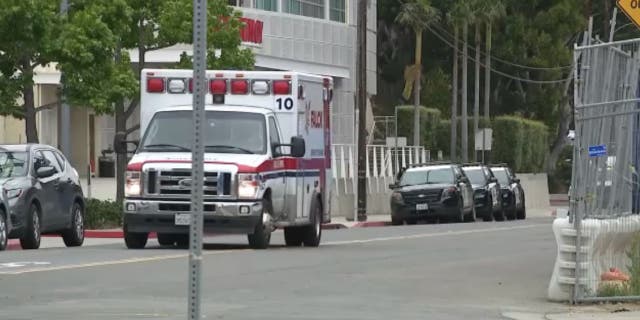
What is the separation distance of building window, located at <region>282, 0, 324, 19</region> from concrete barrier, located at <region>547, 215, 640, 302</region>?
38.6m

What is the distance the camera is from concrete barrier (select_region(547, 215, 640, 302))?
14.1 metres

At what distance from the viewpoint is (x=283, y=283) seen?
1619 centimetres

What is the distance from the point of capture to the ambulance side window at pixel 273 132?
21859 mm

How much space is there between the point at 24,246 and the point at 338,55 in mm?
34732

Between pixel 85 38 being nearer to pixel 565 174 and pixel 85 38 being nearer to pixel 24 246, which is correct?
pixel 24 246

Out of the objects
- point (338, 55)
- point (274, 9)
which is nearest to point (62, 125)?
point (274, 9)

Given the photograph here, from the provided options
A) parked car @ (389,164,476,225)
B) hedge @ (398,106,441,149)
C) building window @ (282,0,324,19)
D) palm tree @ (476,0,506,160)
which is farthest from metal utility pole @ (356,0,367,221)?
palm tree @ (476,0,506,160)

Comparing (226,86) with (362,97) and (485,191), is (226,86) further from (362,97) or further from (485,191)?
(485,191)

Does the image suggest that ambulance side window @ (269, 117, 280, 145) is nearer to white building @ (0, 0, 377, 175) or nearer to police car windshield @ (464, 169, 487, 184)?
police car windshield @ (464, 169, 487, 184)

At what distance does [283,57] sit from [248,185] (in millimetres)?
31704

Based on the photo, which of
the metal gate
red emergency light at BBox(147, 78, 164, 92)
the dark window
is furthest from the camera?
the dark window

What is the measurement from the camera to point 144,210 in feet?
69.2

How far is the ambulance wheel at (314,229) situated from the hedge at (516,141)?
42.6 m

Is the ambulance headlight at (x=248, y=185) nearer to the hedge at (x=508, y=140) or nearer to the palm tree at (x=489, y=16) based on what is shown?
the hedge at (x=508, y=140)
